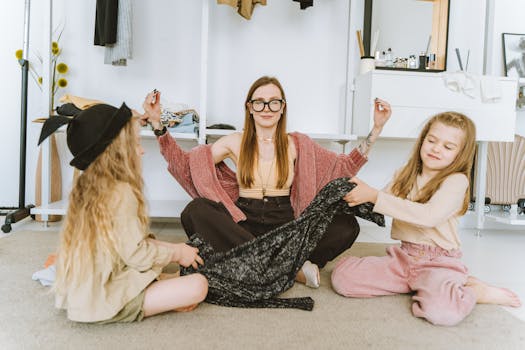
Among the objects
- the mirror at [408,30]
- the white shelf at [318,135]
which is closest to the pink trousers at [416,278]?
the white shelf at [318,135]

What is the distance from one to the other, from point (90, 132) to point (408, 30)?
8.14 ft

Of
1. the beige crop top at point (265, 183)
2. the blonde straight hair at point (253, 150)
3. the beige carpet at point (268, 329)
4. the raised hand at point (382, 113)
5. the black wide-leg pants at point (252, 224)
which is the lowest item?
the beige carpet at point (268, 329)

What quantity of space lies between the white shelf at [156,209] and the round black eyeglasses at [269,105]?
3.22 ft

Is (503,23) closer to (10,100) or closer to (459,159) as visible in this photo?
(459,159)

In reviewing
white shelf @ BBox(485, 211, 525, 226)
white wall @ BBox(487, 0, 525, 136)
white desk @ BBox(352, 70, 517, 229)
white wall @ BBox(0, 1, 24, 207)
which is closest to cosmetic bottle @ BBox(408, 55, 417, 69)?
white desk @ BBox(352, 70, 517, 229)

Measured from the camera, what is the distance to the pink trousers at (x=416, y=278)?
135 cm

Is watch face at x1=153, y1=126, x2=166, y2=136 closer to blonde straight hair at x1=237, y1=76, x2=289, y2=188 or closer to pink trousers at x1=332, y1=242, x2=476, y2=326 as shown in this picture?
blonde straight hair at x1=237, y1=76, x2=289, y2=188

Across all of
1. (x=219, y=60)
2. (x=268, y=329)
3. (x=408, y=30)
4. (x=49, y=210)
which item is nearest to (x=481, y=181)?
(x=408, y=30)

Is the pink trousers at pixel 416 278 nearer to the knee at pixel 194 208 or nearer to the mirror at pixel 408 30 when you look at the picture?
the knee at pixel 194 208

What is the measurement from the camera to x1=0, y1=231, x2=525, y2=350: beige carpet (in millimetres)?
1130

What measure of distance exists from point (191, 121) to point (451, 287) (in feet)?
5.79

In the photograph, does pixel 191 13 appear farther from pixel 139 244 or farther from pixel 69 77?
pixel 139 244

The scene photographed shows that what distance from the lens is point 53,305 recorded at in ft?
4.53

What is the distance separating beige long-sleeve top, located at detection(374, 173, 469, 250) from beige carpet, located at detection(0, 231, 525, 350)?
232 millimetres
